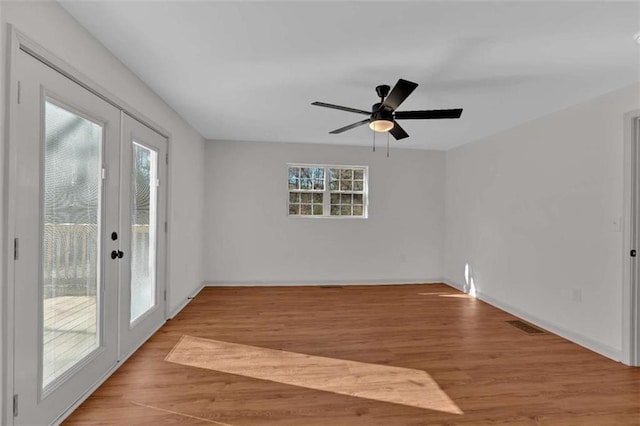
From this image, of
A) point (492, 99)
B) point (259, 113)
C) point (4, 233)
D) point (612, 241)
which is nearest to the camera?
point (4, 233)

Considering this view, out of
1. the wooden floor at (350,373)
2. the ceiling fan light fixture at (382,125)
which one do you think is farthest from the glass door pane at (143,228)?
the ceiling fan light fixture at (382,125)

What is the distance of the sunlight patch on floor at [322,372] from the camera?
2.12 metres

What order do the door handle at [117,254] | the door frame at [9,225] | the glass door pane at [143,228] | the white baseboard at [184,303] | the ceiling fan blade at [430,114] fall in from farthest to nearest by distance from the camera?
the white baseboard at [184,303]
the glass door pane at [143,228]
the ceiling fan blade at [430,114]
the door handle at [117,254]
the door frame at [9,225]

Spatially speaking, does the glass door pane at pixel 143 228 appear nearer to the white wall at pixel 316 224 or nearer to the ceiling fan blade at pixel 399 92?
the white wall at pixel 316 224

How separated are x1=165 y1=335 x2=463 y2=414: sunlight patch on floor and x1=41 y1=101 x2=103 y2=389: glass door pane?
2.82ft

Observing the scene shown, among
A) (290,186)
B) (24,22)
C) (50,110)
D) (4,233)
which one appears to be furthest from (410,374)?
(290,186)

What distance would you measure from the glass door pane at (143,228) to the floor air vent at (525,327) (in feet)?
13.5

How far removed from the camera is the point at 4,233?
1393mm

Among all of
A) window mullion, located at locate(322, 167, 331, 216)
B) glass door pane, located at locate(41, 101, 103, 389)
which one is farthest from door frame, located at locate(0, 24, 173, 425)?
window mullion, located at locate(322, 167, 331, 216)

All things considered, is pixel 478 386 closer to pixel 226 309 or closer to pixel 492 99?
pixel 492 99

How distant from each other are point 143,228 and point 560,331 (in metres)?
4.52

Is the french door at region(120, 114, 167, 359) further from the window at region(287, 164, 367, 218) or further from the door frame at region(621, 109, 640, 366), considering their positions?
the door frame at region(621, 109, 640, 366)

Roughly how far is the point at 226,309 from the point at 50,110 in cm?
293

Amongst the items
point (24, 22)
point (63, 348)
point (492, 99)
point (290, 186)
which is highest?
point (492, 99)
